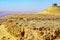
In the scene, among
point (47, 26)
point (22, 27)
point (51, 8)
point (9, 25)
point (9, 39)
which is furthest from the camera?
point (51, 8)

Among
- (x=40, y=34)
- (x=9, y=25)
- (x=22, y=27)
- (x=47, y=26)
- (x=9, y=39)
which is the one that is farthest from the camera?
(x=9, y=25)

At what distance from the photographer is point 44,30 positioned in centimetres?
688

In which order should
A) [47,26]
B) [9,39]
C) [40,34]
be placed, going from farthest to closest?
[9,39] < [47,26] < [40,34]

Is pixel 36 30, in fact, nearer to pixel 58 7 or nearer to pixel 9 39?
pixel 9 39

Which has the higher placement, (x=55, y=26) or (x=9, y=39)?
(x=55, y=26)

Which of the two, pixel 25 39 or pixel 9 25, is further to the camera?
pixel 9 25

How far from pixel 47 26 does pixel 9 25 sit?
2.95m

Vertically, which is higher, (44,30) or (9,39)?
(44,30)

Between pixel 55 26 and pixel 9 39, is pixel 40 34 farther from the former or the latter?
pixel 9 39

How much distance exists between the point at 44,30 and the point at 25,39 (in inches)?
39.7

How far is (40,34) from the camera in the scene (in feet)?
21.9

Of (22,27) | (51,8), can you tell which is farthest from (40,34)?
(51,8)

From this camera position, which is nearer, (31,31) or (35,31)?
(35,31)

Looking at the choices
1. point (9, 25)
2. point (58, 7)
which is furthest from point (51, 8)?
point (9, 25)
